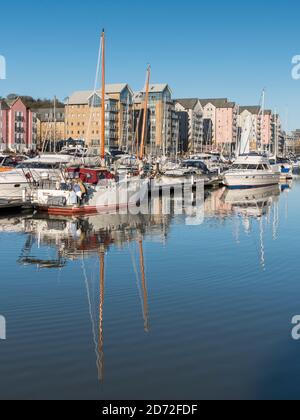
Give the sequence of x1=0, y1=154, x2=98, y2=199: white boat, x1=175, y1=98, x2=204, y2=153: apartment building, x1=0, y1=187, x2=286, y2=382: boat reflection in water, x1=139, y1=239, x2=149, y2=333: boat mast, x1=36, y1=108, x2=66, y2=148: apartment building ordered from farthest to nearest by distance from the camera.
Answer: x1=175, y1=98, x2=204, y2=153: apartment building < x1=36, y1=108, x2=66, y2=148: apartment building < x1=0, y1=154, x2=98, y2=199: white boat < x1=0, y1=187, x2=286, y2=382: boat reflection in water < x1=139, y1=239, x2=149, y2=333: boat mast

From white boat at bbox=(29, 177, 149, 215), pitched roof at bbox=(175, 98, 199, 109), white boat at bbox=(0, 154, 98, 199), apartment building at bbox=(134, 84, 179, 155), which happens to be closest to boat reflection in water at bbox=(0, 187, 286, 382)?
white boat at bbox=(29, 177, 149, 215)

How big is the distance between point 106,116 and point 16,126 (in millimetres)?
21988

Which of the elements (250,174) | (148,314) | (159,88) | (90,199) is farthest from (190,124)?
(148,314)

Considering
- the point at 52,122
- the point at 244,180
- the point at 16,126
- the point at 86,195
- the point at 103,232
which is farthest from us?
the point at 52,122

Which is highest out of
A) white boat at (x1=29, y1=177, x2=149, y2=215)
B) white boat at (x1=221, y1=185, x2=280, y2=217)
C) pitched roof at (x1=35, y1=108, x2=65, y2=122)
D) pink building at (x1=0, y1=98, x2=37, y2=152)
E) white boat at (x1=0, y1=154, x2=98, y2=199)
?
pitched roof at (x1=35, y1=108, x2=65, y2=122)

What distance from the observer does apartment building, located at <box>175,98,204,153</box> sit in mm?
163262

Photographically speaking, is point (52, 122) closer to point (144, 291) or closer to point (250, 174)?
point (250, 174)

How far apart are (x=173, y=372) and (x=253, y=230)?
19870 mm

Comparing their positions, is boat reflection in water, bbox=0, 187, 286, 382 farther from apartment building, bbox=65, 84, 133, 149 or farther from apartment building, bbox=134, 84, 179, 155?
apartment building, bbox=134, 84, 179, 155

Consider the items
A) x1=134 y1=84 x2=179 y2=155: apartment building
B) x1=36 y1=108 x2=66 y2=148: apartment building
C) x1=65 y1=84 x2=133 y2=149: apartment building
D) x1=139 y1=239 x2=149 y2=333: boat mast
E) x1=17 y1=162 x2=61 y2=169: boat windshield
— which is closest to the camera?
x1=139 y1=239 x2=149 y2=333: boat mast

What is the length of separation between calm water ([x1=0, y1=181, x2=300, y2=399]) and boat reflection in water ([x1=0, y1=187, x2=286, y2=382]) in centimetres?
8

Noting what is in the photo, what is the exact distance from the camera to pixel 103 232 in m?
27.8
